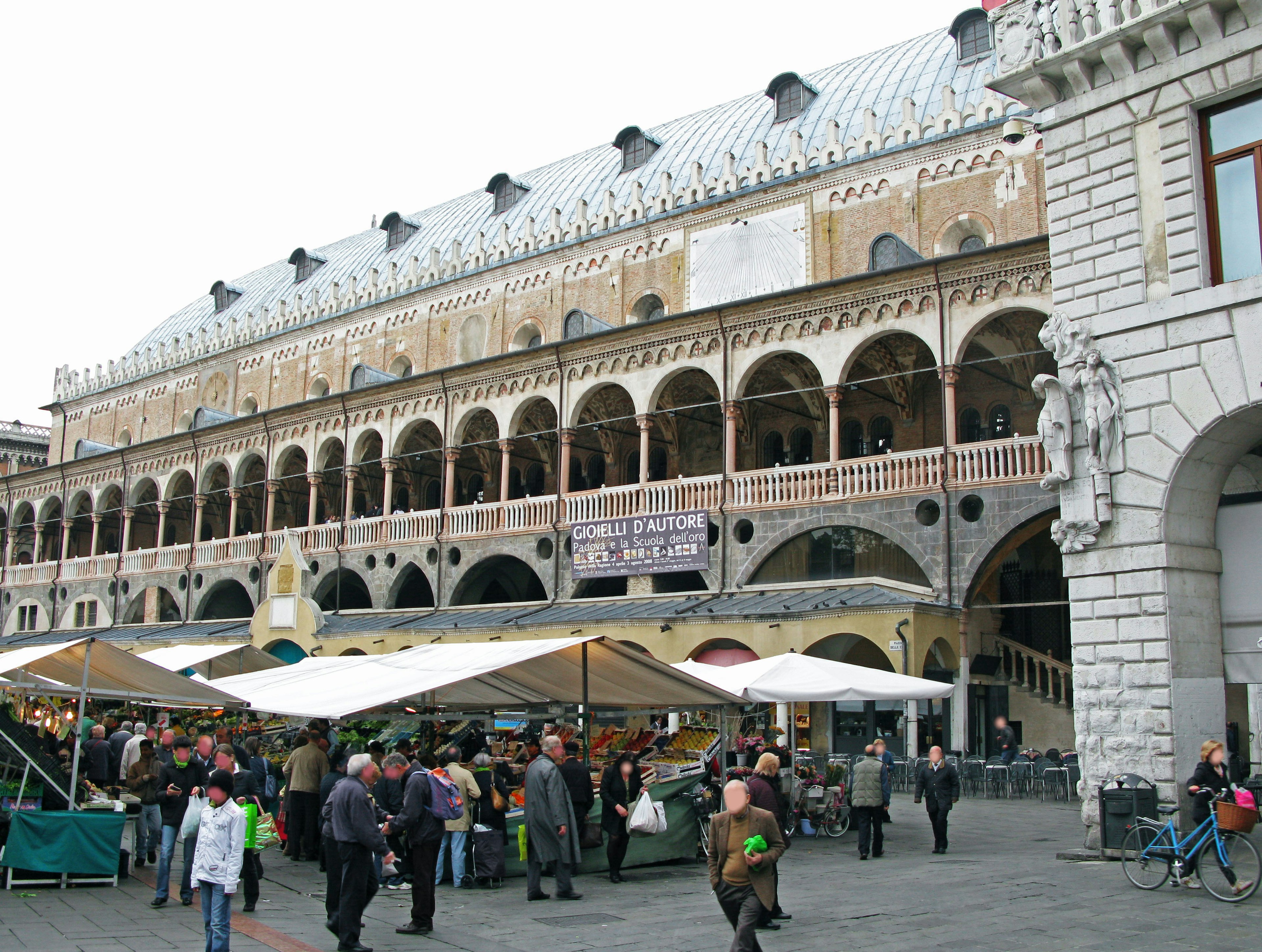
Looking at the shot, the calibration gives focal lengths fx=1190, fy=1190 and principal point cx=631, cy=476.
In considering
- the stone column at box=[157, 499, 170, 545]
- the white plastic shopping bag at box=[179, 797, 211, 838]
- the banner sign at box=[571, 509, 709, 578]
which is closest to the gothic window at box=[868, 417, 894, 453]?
the banner sign at box=[571, 509, 709, 578]

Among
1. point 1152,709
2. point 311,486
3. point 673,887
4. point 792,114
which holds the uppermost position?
point 792,114

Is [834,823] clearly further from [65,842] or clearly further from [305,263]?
[305,263]

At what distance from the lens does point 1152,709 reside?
1266 centimetres

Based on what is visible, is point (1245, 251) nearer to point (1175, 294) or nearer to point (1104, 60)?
point (1175, 294)

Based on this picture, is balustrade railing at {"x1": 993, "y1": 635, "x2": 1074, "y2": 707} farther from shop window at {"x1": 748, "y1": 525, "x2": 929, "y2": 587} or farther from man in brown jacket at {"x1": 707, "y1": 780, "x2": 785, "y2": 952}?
man in brown jacket at {"x1": 707, "y1": 780, "x2": 785, "y2": 952}

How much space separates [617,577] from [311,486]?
12.1 meters

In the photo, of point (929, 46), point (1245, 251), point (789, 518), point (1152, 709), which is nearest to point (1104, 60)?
point (1245, 251)

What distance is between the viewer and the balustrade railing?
23984mm

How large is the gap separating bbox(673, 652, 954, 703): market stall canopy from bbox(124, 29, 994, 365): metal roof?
679 inches

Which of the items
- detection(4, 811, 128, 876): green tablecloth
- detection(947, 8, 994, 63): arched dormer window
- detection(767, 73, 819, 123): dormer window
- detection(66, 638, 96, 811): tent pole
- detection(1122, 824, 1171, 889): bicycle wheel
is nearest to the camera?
detection(1122, 824, 1171, 889): bicycle wheel

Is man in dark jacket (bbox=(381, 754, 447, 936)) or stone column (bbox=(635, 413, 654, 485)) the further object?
stone column (bbox=(635, 413, 654, 485))

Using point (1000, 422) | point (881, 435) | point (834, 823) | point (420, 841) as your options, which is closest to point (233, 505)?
point (881, 435)

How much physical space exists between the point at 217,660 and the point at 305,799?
9512mm

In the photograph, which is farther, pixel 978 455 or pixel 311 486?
pixel 311 486
